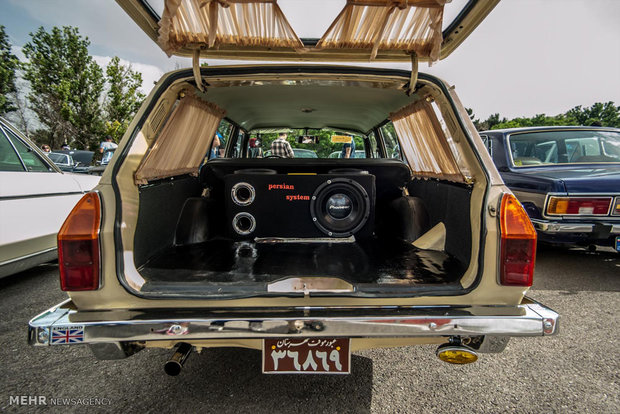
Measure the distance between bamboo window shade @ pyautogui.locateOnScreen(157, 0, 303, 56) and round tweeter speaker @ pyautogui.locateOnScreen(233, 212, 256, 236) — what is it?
115 centimetres

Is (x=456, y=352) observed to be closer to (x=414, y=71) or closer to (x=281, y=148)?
(x=414, y=71)

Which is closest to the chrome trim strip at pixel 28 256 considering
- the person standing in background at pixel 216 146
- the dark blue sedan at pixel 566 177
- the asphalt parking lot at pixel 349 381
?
the asphalt parking lot at pixel 349 381

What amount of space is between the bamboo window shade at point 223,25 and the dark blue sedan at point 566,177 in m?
3.36

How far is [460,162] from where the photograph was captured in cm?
202

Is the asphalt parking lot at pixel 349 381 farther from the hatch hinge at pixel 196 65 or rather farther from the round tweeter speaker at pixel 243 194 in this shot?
the hatch hinge at pixel 196 65

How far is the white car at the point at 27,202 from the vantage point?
110 inches

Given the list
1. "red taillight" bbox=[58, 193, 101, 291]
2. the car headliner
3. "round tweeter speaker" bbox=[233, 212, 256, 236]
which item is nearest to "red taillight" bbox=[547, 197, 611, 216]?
the car headliner

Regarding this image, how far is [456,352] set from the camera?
1462 mm

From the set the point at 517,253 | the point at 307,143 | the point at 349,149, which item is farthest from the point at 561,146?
the point at 517,253

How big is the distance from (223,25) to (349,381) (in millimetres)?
2088

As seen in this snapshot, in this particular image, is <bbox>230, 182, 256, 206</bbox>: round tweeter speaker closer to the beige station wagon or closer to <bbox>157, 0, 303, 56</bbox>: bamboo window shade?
the beige station wagon

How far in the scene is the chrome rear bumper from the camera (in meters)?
1.34

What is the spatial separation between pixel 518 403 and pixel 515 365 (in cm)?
43

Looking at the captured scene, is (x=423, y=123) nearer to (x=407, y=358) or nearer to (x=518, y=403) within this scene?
(x=407, y=358)
